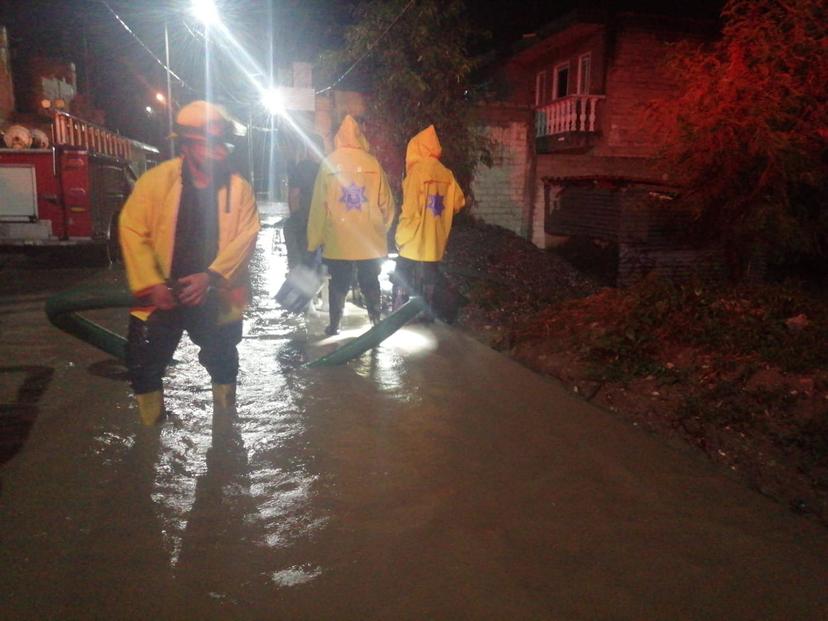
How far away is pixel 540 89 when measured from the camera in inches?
897

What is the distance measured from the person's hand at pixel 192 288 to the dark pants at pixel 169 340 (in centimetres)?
10

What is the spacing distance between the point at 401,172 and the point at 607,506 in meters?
11.8

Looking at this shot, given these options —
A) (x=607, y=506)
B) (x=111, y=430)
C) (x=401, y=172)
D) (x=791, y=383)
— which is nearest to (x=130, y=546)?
(x=111, y=430)

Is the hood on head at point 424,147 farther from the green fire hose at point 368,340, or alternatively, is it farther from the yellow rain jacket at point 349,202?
the green fire hose at point 368,340

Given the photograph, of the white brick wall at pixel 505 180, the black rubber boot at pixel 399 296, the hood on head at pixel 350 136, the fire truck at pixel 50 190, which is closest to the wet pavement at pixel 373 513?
the black rubber boot at pixel 399 296

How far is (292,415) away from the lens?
14.9 feet

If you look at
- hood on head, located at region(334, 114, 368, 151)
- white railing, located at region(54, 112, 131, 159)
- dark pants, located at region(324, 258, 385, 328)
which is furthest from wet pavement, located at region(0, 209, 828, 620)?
white railing, located at region(54, 112, 131, 159)

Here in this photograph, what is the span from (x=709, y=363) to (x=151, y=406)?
147 inches

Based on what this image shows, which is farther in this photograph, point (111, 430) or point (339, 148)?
point (339, 148)

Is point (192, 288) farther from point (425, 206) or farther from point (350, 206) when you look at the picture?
point (425, 206)

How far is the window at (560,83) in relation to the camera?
69.9 ft

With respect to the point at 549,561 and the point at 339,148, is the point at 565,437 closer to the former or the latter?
the point at 549,561

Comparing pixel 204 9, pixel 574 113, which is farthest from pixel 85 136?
pixel 574 113

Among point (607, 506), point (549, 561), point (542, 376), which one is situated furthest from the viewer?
point (542, 376)
